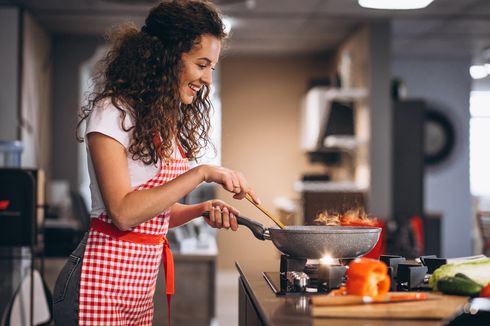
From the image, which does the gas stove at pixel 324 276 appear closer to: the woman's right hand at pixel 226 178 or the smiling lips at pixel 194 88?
the woman's right hand at pixel 226 178

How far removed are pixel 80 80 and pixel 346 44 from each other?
113 inches

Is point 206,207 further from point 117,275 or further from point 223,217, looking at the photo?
point 117,275

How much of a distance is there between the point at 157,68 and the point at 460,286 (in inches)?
33.9

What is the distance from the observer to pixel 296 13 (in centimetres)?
635

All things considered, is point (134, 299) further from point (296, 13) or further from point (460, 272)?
point (296, 13)

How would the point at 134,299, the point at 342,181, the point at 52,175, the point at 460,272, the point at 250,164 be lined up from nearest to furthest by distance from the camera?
the point at 460,272 → the point at 134,299 → the point at 52,175 → the point at 342,181 → the point at 250,164

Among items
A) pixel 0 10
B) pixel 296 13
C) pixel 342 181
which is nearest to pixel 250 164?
pixel 342 181

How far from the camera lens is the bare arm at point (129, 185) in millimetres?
1562

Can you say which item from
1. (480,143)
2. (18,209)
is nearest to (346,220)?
(18,209)

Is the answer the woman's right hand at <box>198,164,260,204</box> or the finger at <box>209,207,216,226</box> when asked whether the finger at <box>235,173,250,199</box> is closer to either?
the woman's right hand at <box>198,164,260,204</box>

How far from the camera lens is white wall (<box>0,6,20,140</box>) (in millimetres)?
6234

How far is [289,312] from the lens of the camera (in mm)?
1339

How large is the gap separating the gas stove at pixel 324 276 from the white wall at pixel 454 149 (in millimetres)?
7607

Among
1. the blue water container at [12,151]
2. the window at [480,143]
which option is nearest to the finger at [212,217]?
the blue water container at [12,151]
